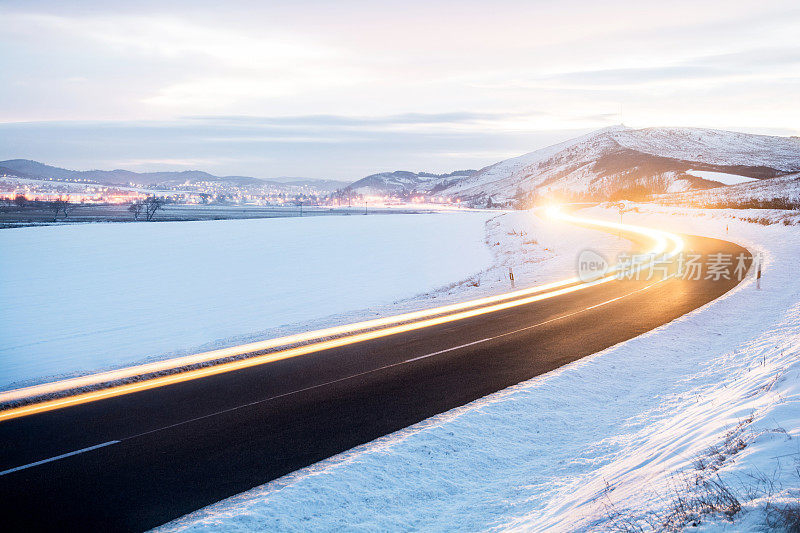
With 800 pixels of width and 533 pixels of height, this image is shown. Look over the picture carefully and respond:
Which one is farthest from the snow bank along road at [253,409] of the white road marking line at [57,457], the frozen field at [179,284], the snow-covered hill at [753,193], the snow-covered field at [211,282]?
the snow-covered hill at [753,193]

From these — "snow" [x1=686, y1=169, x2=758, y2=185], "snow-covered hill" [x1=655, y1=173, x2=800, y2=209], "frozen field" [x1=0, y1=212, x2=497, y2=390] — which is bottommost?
"frozen field" [x1=0, y1=212, x2=497, y2=390]

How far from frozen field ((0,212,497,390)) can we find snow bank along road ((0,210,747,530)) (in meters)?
4.23

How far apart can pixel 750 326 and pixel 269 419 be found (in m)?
14.1

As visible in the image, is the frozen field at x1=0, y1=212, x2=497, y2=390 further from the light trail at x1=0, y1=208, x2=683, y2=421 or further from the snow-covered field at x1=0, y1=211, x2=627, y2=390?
the light trail at x1=0, y1=208, x2=683, y2=421

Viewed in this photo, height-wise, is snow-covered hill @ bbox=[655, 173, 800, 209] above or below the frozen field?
above

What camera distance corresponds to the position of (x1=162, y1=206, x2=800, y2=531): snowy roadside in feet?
16.5

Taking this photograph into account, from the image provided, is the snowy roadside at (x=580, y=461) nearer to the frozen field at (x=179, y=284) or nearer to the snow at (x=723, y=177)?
the frozen field at (x=179, y=284)

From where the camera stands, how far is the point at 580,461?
7590 mm

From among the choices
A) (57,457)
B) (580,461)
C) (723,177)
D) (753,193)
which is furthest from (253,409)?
(723,177)

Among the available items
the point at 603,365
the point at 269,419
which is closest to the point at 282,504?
the point at 269,419

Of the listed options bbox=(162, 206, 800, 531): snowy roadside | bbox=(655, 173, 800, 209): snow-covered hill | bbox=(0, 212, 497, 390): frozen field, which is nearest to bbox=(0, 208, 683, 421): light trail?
bbox=(0, 212, 497, 390): frozen field

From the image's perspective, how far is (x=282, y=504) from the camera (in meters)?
6.37

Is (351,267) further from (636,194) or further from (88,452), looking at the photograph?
(636,194)

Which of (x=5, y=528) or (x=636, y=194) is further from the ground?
(x=636, y=194)
